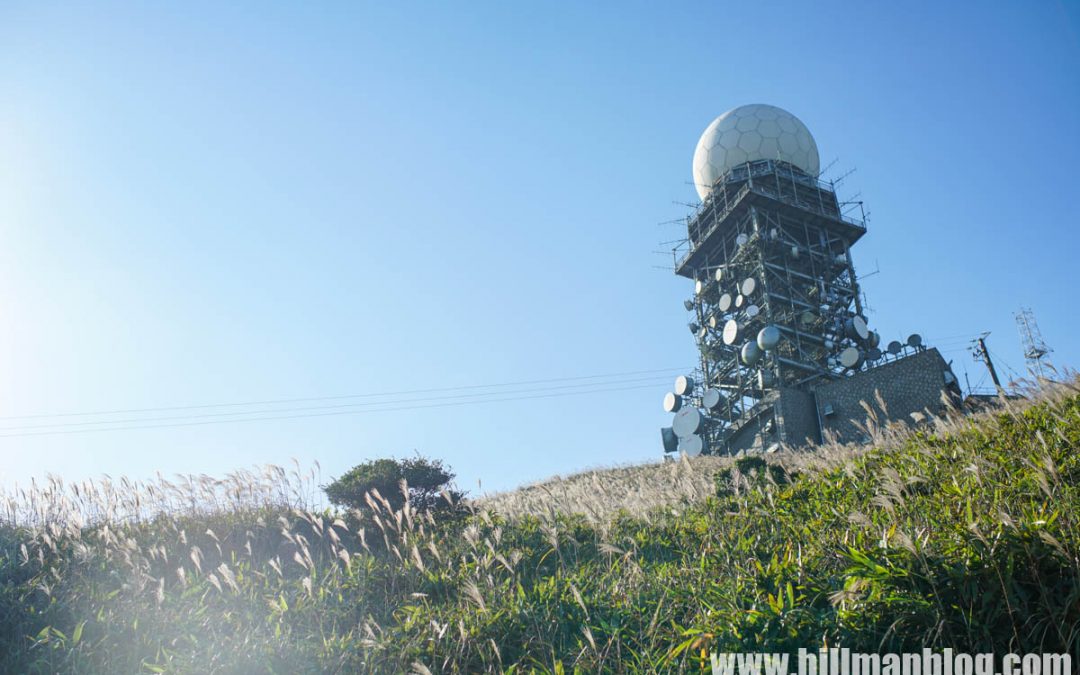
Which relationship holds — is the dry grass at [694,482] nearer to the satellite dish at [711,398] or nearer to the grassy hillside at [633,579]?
the grassy hillside at [633,579]

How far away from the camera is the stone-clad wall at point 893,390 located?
3216 cm

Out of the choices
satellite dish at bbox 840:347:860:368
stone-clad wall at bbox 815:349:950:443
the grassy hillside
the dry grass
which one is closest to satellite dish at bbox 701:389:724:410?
stone-clad wall at bbox 815:349:950:443

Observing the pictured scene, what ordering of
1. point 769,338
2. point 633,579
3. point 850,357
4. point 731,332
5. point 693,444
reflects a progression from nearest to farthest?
point 633,579 → point 850,357 → point 769,338 → point 693,444 → point 731,332

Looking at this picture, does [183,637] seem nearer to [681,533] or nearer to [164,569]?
[164,569]

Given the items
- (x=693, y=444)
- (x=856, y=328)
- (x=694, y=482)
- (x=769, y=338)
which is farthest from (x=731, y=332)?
(x=694, y=482)

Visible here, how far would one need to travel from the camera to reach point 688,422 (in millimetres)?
43625

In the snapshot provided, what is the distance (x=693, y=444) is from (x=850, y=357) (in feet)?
36.1

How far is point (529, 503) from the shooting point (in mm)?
11062

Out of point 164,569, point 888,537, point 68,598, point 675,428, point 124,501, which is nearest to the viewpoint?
point 888,537

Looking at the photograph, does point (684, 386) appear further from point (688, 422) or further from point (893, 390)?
point (893, 390)

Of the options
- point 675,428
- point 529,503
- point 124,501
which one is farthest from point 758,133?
point 124,501

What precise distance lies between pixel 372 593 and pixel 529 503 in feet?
11.7

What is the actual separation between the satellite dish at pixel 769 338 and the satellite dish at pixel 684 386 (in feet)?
28.1

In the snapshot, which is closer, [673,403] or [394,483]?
[394,483]
